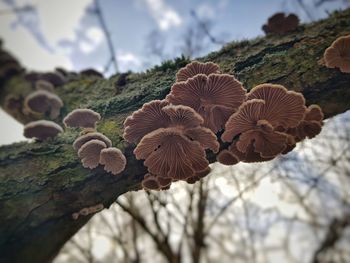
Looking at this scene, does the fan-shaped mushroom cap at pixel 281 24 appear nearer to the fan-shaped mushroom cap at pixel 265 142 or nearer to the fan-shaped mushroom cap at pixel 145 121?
the fan-shaped mushroom cap at pixel 265 142

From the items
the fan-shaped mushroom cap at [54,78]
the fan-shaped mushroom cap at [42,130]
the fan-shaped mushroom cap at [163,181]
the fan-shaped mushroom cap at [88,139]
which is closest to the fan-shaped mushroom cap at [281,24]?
the fan-shaped mushroom cap at [163,181]

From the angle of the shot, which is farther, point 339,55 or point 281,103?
point 339,55

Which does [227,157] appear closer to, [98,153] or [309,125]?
[309,125]

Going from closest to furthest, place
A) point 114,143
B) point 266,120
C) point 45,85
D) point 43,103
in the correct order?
point 266,120 < point 114,143 < point 43,103 < point 45,85

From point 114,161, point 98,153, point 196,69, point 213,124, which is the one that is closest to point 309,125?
point 213,124

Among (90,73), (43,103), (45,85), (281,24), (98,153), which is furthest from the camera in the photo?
(90,73)

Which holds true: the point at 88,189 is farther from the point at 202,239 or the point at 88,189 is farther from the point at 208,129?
the point at 202,239

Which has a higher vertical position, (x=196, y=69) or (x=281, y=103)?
(x=196, y=69)

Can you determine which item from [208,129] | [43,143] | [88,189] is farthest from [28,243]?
[208,129]
